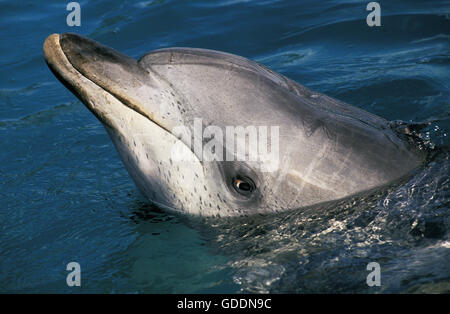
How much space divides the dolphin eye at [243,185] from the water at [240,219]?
291 mm

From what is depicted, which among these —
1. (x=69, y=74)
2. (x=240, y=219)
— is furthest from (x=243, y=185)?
(x=69, y=74)

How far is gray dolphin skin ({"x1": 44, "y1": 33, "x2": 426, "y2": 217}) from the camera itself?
15.0 feet

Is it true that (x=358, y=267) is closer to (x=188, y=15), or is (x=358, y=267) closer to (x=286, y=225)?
(x=286, y=225)

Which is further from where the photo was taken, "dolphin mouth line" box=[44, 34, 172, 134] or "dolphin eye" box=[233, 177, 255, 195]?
"dolphin eye" box=[233, 177, 255, 195]

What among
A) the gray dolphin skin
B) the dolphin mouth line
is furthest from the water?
the dolphin mouth line

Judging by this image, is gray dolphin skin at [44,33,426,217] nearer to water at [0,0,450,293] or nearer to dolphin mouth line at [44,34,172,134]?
dolphin mouth line at [44,34,172,134]

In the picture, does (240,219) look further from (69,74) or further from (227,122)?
(69,74)

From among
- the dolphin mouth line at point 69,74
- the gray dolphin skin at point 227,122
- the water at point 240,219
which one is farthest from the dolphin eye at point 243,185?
the dolphin mouth line at point 69,74

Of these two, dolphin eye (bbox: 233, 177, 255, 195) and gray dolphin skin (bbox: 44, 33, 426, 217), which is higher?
gray dolphin skin (bbox: 44, 33, 426, 217)

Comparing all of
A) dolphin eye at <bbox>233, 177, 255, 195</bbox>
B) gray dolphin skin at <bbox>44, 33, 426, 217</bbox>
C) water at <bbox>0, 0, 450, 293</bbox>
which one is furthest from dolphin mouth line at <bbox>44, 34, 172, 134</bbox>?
water at <bbox>0, 0, 450, 293</bbox>

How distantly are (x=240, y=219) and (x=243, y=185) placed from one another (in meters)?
0.36

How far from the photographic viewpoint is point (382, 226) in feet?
15.6

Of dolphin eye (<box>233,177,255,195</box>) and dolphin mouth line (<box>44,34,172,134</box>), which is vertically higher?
dolphin mouth line (<box>44,34,172,134</box>)

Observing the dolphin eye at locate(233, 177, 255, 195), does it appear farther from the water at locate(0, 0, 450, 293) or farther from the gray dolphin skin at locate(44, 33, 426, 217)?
the water at locate(0, 0, 450, 293)
